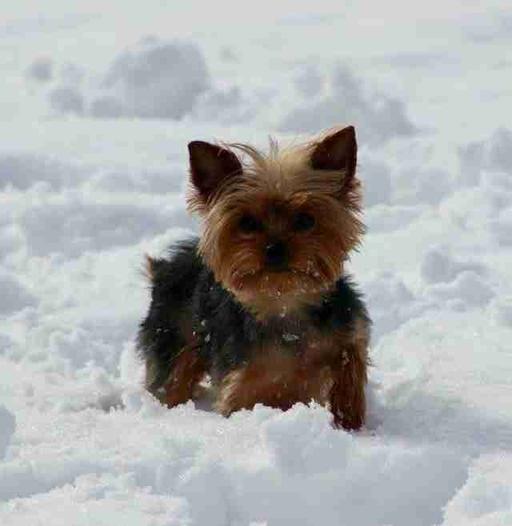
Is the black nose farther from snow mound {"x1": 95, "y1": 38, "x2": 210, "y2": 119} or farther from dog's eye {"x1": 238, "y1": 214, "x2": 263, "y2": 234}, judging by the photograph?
snow mound {"x1": 95, "y1": 38, "x2": 210, "y2": 119}

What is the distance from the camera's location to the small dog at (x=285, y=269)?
4816 mm

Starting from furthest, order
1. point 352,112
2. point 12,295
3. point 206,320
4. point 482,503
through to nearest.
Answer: point 352,112, point 12,295, point 206,320, point 482,503

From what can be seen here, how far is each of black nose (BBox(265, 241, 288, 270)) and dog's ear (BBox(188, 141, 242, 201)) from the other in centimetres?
37

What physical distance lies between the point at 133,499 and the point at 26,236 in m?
5.32

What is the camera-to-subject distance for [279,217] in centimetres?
480

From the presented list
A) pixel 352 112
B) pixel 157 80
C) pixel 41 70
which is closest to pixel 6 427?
pixel 352 112

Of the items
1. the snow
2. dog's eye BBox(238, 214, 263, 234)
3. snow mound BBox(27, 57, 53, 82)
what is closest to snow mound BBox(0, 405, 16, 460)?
the snow

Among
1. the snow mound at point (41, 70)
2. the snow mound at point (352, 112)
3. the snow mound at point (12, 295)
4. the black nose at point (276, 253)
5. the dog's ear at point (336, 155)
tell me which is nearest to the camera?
the black nose at point (276, 253)

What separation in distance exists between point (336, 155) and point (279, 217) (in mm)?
382

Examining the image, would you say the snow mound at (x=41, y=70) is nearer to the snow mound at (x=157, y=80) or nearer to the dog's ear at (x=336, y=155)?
the snow mound at (x=157, y=80)

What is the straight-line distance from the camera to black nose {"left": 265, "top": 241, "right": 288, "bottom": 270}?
475 cm

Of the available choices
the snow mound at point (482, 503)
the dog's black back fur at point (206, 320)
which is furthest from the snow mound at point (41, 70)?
the snow mound at point (482, 503)

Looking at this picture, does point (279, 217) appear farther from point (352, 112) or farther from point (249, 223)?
point (352, 112)

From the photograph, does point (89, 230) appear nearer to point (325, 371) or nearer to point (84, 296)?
point (84, 296)
